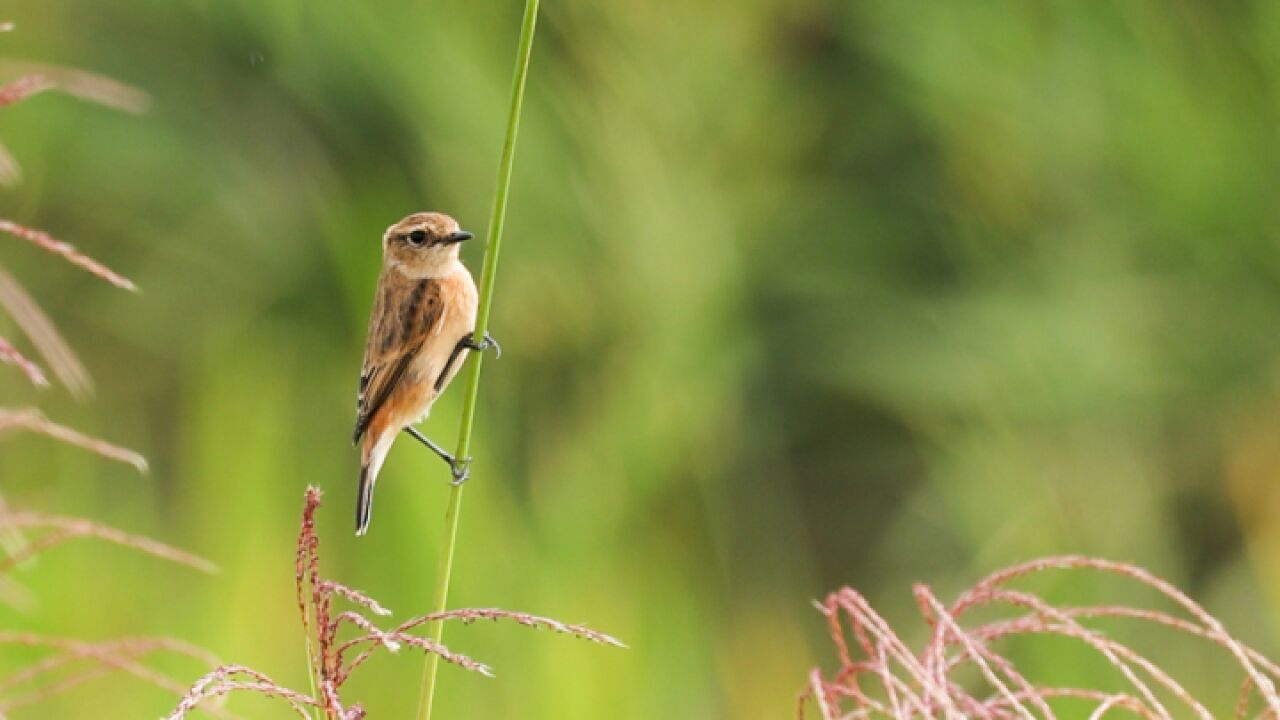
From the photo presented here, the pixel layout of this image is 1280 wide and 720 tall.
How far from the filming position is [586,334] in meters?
4.59

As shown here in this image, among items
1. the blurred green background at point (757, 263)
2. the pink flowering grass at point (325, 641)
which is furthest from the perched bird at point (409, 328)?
the blurred green background at point (757, 263)

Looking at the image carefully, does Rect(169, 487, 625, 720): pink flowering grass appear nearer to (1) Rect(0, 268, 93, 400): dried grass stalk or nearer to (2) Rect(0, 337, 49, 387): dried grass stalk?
(2) Rect(0, 337, 49, 387): dried grass stalk

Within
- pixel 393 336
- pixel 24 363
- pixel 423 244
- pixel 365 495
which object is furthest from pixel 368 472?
pixel 24 363

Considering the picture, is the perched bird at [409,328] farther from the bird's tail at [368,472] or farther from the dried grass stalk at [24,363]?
the dried grass stalk at [24,363]

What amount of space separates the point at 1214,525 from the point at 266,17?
299cm

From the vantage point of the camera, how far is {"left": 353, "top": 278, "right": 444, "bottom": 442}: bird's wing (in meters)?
2.24

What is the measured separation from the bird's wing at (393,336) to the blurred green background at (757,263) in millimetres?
1480

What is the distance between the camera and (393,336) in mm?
2281

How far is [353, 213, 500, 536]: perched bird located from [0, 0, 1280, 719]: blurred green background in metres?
1.49

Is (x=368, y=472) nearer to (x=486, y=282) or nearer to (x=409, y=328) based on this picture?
(x=409, y=328)

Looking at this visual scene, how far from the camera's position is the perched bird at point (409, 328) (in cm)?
219

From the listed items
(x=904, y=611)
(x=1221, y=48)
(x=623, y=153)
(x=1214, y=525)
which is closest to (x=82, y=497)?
(x=623, y=153)

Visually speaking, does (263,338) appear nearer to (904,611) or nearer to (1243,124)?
(904,611)

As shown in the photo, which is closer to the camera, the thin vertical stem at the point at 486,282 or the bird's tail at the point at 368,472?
the thin vertical stem at the point at 486,282
